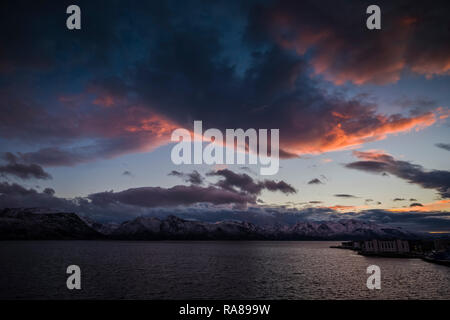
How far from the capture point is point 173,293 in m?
52.3

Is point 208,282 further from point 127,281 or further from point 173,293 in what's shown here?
point 127,281
